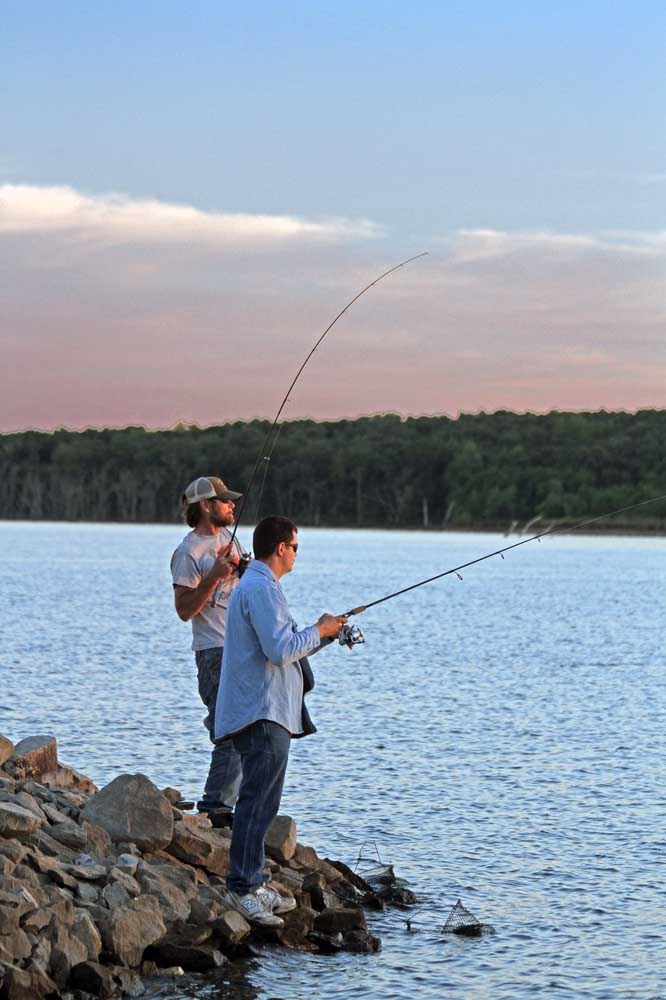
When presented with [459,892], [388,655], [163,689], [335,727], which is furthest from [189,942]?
[388,655]

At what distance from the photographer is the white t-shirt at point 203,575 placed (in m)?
7.94

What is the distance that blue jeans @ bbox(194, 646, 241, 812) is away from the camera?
26.3ft

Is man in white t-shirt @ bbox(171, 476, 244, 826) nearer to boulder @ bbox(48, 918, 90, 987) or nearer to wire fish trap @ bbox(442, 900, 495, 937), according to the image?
wire fish trap @ bbox(442, 900, 495, 937)

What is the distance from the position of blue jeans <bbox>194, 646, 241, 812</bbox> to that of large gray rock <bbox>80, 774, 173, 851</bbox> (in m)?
0.47

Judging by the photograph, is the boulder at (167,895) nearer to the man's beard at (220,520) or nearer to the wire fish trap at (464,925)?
the wire fish trap at (464,925)

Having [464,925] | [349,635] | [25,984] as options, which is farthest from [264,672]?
[464,925]

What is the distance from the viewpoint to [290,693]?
22.9 ft

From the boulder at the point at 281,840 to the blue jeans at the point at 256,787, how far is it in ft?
2.61

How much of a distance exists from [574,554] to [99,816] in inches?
4122

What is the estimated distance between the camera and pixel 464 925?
8.11 meters

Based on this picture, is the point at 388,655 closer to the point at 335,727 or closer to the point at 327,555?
the point at 335,727

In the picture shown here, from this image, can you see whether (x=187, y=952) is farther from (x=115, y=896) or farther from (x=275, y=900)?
(x=275, y=900)

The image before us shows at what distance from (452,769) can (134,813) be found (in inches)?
256

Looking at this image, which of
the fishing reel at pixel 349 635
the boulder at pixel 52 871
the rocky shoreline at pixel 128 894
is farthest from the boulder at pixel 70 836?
the fishing reel at pixel 349 635
